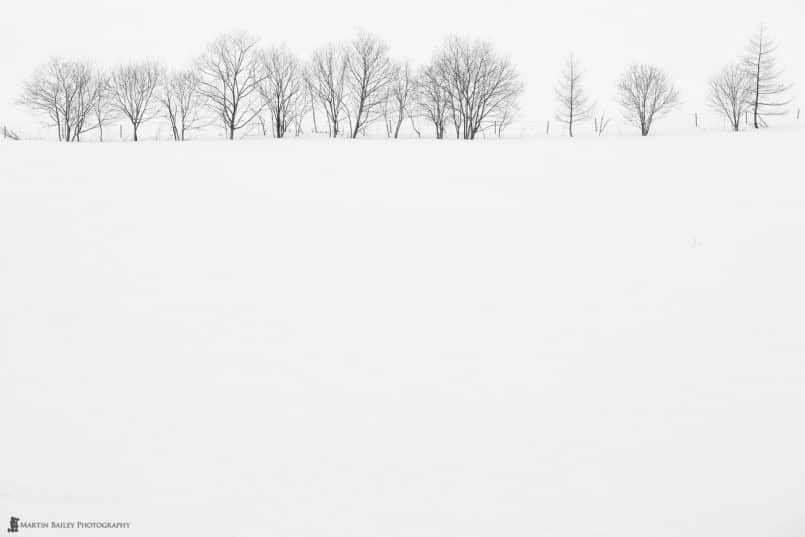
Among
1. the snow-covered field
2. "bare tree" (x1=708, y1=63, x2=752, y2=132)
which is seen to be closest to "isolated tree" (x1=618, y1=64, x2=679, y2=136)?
"bare tree" (x1=708, y1=63, x2=752, y2=132)

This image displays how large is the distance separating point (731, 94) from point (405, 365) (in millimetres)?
62141

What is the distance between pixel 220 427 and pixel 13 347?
13.8 feet

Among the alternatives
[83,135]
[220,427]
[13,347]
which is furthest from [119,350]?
[83,135]

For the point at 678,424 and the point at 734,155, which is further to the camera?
the point at 734,155

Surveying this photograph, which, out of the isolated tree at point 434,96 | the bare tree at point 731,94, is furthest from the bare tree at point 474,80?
the bare tree at point 731,94

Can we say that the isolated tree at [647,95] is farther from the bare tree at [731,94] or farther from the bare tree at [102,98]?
the bare tree at [102,98]

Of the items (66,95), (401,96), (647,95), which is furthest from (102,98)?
(647,95)

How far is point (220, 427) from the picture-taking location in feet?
17.6

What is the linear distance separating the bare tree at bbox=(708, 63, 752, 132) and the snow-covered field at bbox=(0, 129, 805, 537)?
154 ft

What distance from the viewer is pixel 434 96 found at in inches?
1932

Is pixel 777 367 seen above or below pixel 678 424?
above

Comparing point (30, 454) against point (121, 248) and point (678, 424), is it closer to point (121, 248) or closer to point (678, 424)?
point (121, 248)

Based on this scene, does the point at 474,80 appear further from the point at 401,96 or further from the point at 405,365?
the point at 405,365

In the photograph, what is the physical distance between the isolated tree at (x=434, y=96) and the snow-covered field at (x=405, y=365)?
127 ft
